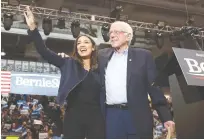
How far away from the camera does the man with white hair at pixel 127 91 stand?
4.92 ft

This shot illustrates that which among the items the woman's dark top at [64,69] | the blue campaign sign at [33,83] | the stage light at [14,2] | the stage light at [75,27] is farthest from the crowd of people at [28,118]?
the woman's dark top at [64,69]

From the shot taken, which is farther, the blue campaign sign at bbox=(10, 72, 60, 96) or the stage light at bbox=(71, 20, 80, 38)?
the blue campaign sign at bbox=(10, 72, 60, 96)

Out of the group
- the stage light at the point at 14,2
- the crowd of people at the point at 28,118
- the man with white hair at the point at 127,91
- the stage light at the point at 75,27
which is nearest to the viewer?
the man with white hair at the point at 127,91

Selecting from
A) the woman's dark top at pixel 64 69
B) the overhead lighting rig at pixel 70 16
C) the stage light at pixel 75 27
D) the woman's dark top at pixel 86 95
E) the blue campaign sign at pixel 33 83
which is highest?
the overhead lighting rig at pixel 70 16

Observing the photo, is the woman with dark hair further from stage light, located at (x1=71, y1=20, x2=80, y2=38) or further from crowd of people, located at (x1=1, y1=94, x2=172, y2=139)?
crowd of people, located at (x1=1, y1=94, x2=172, y2=139)

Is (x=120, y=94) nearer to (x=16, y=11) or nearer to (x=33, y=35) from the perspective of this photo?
(x=33, y=35)

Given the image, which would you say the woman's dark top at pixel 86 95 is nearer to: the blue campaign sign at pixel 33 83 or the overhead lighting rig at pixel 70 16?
the overhead lighting rig at pixel 70 16

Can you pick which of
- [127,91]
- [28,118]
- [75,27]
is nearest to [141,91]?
[127,91]

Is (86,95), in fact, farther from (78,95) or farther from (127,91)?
(127,91)

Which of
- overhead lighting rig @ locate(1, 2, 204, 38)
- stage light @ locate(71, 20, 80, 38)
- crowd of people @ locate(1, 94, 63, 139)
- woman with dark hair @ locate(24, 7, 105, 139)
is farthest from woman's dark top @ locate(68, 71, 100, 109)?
crowd of people @ locate(1, 94, 63, 139)

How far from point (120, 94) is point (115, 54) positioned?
0.74ft

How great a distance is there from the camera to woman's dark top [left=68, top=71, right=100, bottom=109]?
1.51 metres

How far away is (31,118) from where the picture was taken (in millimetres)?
5961

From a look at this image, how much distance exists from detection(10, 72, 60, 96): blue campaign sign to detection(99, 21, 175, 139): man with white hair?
3851mm
